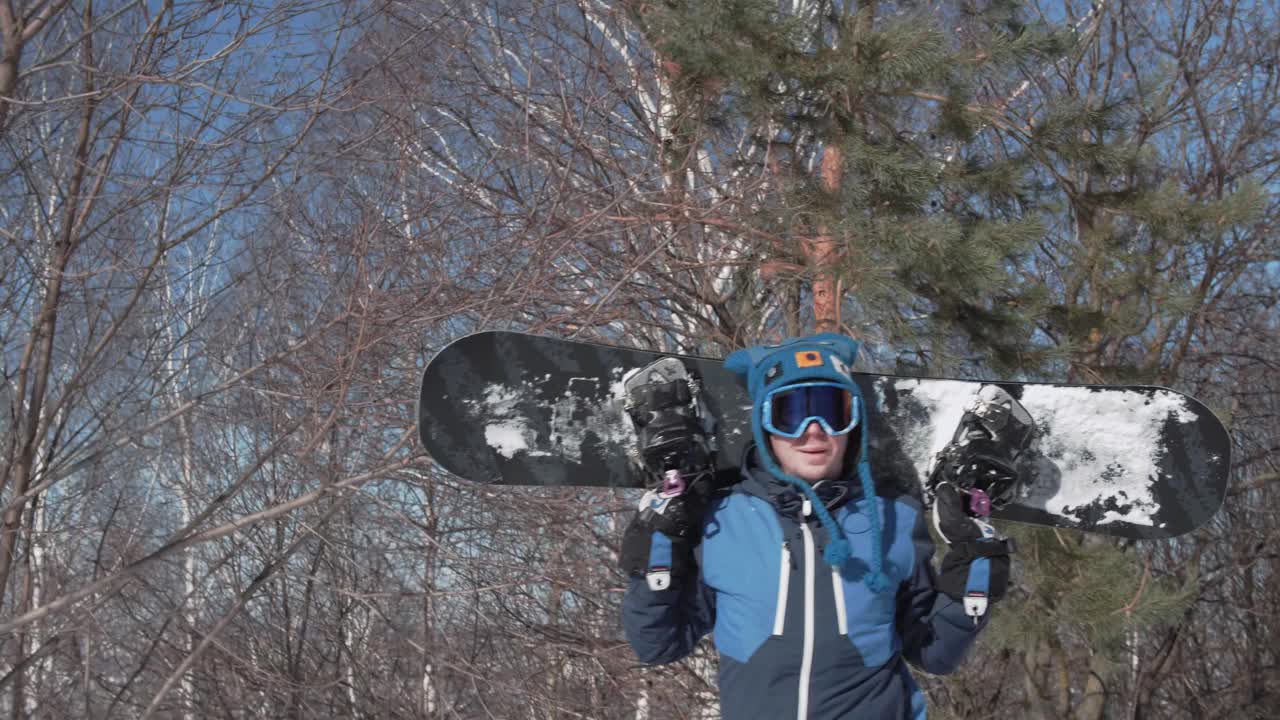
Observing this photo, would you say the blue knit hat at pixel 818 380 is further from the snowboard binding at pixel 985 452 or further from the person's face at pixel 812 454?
the snowboard binding at pixel 985 452

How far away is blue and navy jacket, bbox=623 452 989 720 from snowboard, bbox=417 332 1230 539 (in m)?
0.67

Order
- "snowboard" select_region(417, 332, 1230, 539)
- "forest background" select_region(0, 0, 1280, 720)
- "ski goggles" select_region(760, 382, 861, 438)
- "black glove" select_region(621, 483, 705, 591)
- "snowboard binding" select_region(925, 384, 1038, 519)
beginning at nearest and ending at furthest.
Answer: "black glove" select_region(621, 483, 705, 591) → "ski goggles" select_region(760, 382, 861, 438) → "snowboard binding" select_region(925, 384, 1038, 519) → "snowboard" select_region(417, 332, 1230, 539) → "forest background" select_region(0, 0, 1280, 720)

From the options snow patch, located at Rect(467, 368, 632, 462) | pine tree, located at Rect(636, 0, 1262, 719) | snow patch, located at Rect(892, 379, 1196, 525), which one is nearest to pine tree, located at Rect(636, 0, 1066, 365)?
pine tree, located at Rect(636, 0, 1262, 719)

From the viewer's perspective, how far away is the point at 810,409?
213 cm

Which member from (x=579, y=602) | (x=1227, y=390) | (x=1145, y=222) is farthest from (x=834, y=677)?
(x=1227, y=390)

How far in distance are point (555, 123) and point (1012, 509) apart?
3.86 m

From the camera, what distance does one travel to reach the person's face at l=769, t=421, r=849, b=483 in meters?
2.12

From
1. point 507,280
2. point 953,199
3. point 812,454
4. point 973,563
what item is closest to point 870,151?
point 953,199

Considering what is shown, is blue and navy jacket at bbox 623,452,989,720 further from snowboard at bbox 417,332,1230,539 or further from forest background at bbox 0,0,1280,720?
forest background at bbox 0,0,1280,720

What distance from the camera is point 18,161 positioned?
149 inches

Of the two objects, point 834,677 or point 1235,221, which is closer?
point 834,677

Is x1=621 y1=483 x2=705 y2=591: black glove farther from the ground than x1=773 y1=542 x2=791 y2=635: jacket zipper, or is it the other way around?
x1=621 y1=483 x2=705 y2=591: black glove

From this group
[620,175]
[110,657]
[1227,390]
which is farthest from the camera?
[1227,390]

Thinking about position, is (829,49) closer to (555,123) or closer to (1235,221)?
(555,123)
